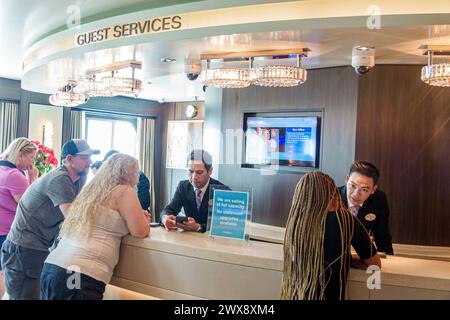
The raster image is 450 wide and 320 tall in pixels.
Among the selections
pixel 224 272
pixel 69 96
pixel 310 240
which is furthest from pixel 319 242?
pixel 69 96

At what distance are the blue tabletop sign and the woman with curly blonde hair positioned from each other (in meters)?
0.41

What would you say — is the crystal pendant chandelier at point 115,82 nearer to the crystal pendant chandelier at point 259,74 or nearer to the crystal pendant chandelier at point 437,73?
the crystal pendant chandelier at point 259,74

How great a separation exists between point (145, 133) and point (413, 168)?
6.48 meters

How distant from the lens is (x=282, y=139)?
4883 millimetres

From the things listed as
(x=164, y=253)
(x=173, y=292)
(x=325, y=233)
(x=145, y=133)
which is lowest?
(x=173, y=292)

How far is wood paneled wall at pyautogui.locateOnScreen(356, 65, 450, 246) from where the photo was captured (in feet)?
13.8

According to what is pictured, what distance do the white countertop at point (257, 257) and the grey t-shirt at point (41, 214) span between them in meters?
0.54

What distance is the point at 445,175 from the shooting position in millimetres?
4203

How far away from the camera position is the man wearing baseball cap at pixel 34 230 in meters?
2.63

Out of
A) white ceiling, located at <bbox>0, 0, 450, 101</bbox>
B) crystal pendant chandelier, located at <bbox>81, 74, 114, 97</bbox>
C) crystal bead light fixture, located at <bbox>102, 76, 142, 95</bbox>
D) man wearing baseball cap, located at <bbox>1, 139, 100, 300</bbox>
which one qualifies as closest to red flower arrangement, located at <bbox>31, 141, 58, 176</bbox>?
white ceiling, located at <bbox>0, 0, 450, 101</bbox>

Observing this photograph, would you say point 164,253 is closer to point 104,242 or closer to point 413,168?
point 104,242

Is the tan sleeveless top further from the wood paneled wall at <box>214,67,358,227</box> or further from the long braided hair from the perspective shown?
the wood paneled wall at <box>214,67,358,227</box>

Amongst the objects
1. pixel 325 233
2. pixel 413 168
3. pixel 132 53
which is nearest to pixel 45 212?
pixel 132 53
